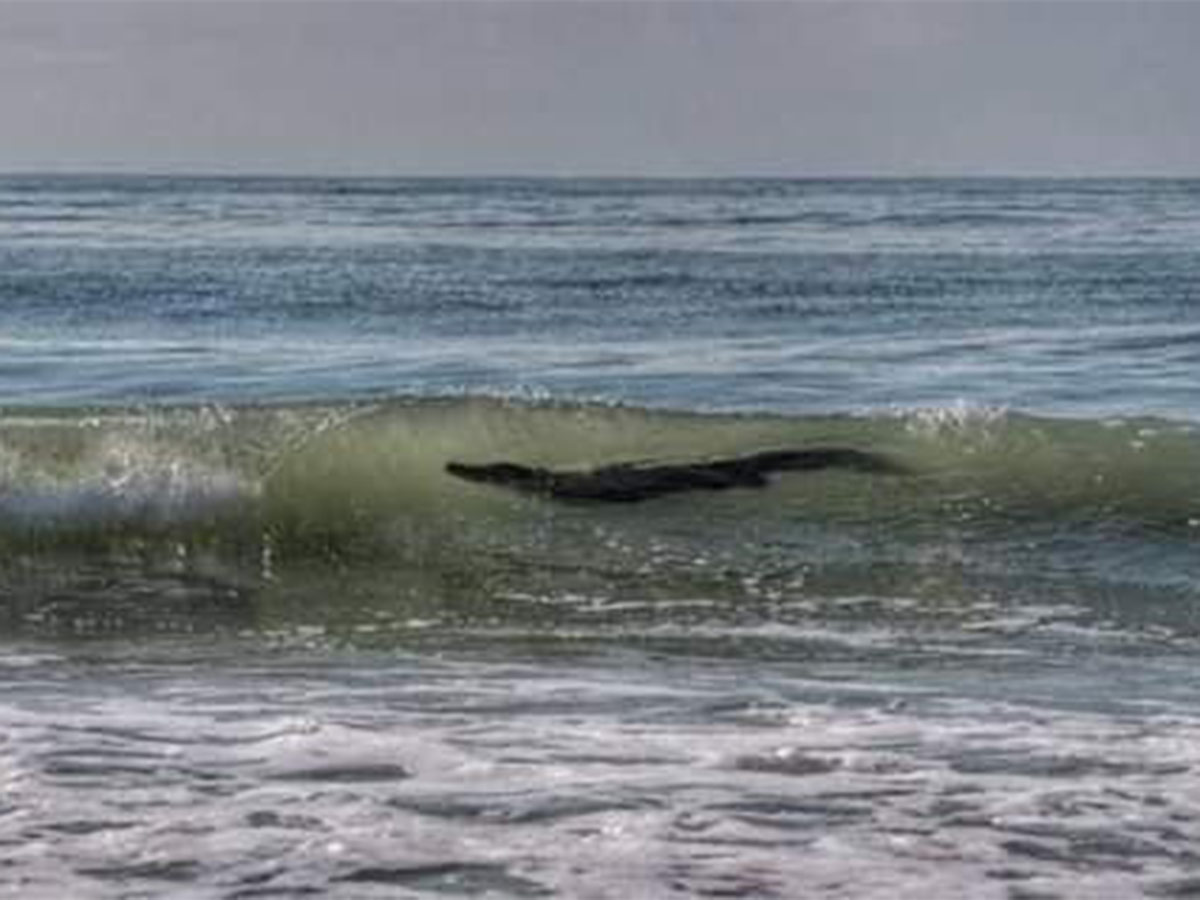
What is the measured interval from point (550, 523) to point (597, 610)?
2299 mm

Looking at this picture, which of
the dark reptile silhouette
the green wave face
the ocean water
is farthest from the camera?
the dark reptile silhouette

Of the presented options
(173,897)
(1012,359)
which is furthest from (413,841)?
(1012,359)

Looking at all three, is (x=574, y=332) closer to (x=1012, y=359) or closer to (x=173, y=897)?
(x=1012, y=359)

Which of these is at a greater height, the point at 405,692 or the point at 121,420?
the point at 121,420

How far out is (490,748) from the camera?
25.1 ft

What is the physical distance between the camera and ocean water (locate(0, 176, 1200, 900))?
21.4 feet

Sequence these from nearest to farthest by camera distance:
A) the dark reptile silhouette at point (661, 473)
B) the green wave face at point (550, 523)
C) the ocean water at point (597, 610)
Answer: the ocean water at point (597, 610) < the green wave face at point (550, 523) < the dark reptile silhouette at point (661, 473)

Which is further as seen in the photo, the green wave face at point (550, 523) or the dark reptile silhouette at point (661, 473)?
the dark reptile silhouette at point (661, 473)

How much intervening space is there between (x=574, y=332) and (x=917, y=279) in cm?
964

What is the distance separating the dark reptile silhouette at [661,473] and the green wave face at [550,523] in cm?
11

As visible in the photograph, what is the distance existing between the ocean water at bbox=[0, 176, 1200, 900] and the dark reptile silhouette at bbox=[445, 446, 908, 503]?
0.40ft

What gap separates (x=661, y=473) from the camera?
47.1 ft

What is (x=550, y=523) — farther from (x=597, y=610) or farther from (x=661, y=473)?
(x=597, y=610)

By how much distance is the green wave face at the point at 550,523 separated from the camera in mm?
11391
